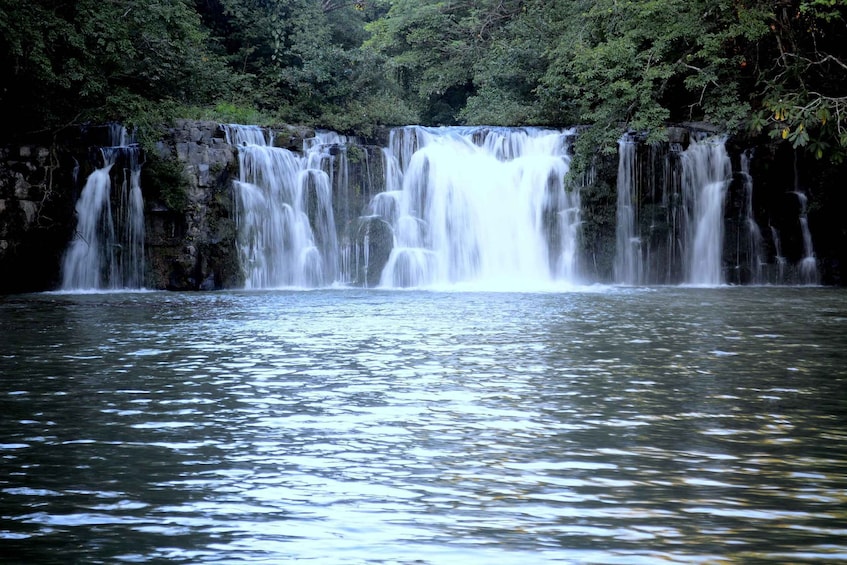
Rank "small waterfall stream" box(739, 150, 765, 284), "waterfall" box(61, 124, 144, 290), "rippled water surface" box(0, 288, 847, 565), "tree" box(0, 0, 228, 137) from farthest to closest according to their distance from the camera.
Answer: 1. "small waterfall stream" box(739, 150, 765, 284)
2. "waterfall" box(61, 124, 144, 290)
3. "tree" box(0, 0, 228, 137)
4. "rippled water surface" box(0, 288, 847, 565)

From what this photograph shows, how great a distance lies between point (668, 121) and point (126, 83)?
48.6ft

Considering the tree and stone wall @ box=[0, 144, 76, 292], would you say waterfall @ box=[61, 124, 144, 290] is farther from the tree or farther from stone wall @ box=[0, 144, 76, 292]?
the tree

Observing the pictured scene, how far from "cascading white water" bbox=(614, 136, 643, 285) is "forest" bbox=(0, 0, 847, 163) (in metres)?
0.98

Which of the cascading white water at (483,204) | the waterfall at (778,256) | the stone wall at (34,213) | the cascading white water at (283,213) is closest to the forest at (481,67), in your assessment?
the stone wall at (34,213)

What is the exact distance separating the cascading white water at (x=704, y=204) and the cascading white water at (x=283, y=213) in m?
9.47

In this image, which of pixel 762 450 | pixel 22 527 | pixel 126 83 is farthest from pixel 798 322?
pixel 126 83

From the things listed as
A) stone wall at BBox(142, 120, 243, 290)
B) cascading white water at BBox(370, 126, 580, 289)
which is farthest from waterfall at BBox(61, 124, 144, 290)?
cascading white water at BBox(370, 126, 580, 289)

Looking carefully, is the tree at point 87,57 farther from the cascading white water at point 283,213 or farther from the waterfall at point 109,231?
the cascading white water at point 283,213

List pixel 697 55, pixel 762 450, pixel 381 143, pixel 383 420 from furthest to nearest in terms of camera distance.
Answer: pixel 381 143, pixel 697 55, pixel 383 420, pixel 762 450

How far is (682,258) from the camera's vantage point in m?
29.3

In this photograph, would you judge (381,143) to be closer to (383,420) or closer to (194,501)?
(383,420)

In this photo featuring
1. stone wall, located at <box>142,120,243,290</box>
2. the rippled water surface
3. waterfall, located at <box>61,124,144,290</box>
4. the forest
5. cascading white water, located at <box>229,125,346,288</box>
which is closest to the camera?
the rippled water surface

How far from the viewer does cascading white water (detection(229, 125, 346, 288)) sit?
26750 mm

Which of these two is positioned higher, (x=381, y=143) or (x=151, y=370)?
(x=381, y=143)
